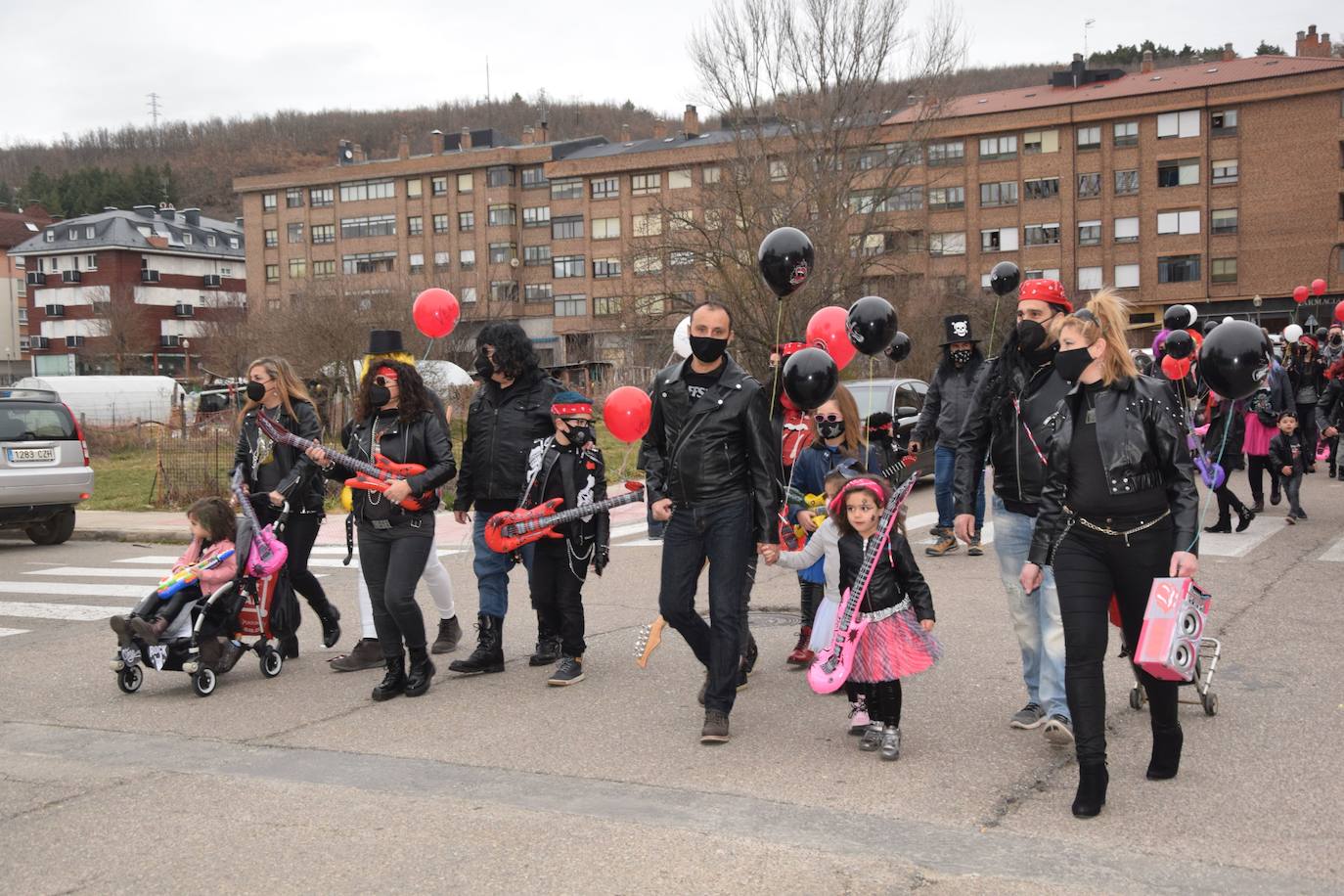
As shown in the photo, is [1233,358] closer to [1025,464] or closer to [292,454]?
[1025,464]

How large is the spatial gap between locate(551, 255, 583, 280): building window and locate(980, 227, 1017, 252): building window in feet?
94.5

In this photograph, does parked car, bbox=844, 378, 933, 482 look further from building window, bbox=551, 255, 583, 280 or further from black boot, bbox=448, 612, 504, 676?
building window, bbox=551, 255, 583, 280

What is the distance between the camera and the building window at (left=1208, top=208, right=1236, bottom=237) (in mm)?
64062

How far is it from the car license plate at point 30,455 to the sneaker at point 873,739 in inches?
477

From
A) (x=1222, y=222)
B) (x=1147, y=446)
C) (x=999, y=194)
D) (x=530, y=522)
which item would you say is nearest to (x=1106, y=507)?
(x=1147, y=446)

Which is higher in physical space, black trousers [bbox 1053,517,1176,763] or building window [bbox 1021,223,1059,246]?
building window [bbox 1021,223,1059,246]

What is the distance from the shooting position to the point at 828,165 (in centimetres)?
3625

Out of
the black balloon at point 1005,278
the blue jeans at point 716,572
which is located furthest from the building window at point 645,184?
the blue jeans at point 716,572

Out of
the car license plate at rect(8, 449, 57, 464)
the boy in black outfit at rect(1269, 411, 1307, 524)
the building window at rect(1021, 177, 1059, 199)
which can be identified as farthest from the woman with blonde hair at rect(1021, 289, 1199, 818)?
the building window at rect(1021, 177, 1059, 199)

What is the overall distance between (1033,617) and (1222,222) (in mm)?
65518

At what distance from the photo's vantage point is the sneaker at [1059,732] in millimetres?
5477

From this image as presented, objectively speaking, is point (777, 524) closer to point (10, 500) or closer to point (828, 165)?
point (10, 500)

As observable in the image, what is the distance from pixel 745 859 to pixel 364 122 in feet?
496

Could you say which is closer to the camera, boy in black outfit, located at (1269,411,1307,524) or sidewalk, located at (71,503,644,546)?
boy in black outfit, located at (1269,411,1307,524)
